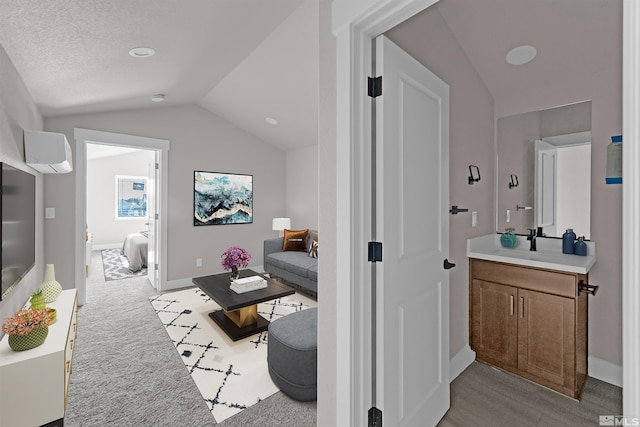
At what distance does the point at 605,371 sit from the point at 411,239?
6.35 feet

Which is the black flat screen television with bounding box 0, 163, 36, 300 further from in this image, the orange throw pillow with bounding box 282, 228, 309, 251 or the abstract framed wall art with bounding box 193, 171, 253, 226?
the orange throw pillow with bounding box 282, 228, 309, 251

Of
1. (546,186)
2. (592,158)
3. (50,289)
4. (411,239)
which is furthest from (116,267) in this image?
(592,158)

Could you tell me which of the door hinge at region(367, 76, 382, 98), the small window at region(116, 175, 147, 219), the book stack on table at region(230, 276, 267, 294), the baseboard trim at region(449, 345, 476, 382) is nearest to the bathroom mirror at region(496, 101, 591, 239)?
the baseboard trim at region(449, 345, 476, 382)

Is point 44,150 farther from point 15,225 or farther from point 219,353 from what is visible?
point 219,353

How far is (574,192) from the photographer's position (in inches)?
88.2

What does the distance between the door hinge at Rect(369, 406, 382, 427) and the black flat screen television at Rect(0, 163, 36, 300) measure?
210cm

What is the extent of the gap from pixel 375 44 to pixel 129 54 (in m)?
2.00

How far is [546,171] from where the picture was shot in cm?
243

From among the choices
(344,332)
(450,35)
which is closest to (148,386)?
(344,332)

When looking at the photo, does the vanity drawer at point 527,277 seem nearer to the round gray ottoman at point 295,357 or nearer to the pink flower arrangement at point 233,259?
the round gray ottoman at point 295,357

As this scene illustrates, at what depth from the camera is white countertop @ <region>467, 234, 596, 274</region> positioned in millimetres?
1920

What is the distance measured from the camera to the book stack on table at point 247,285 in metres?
3.00

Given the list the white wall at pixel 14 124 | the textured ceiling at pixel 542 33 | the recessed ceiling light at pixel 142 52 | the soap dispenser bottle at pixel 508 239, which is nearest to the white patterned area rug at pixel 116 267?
the white wall at pixel 14 124
